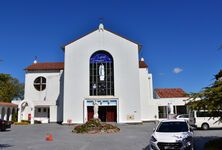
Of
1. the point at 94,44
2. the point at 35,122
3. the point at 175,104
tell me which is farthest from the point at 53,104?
the point at 175,104

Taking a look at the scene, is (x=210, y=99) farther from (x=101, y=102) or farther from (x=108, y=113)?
(x=108, y=113)

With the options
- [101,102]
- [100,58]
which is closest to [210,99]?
[101,102]

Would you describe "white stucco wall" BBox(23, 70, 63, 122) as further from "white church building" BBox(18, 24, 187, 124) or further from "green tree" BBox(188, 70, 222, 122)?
"green tree" BBox(188, 70, 222, 122)

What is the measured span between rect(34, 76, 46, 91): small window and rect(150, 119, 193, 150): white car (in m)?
38.6

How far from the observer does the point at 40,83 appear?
4778 cm

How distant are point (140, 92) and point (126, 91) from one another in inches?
161

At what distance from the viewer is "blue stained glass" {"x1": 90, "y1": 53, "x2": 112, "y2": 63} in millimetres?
40219

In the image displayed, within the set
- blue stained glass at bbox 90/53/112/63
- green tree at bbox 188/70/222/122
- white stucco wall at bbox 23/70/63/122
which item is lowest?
green tree at bbox 188/70/222/122

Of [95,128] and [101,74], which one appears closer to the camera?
[95,128]

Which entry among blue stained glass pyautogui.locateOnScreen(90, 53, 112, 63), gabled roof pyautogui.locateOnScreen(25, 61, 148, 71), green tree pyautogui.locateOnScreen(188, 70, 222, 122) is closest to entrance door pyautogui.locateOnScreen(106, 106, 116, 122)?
blue stained glass pyautogui.locateOnScreen(90, 53, 112, 63)

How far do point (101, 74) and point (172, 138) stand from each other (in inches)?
1150

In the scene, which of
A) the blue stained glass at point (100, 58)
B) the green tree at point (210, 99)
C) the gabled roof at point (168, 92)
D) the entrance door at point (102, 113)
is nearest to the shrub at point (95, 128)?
the entrance door at point (102, 113)

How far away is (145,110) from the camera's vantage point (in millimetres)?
41312

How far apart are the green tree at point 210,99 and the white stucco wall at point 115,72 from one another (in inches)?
1099
